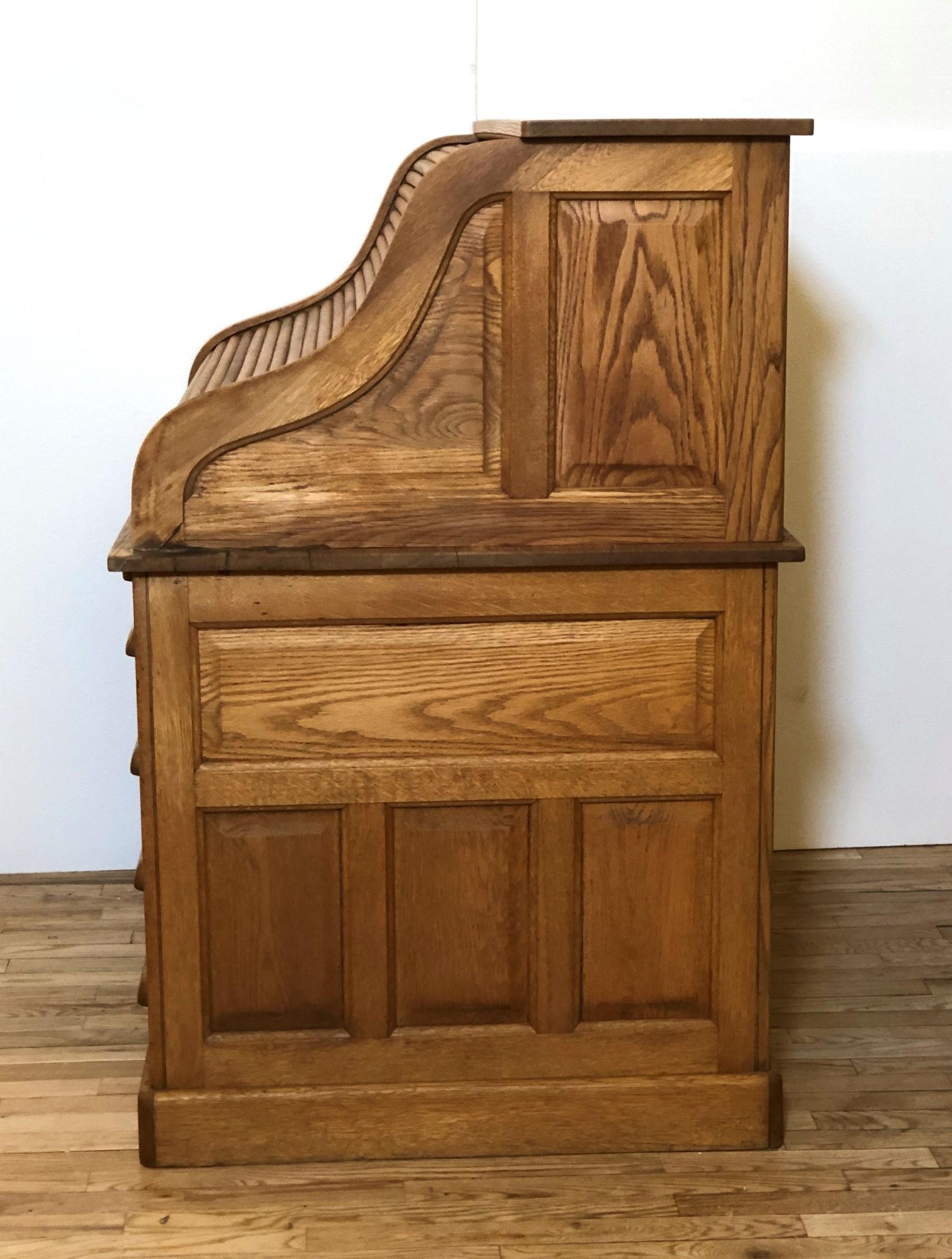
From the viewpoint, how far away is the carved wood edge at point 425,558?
2654 mm

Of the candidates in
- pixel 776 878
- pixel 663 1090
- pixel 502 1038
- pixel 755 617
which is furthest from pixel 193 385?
pixel 776 878

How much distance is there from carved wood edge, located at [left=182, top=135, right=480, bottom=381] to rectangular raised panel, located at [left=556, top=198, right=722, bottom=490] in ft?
2.03

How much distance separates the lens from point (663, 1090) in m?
2.93

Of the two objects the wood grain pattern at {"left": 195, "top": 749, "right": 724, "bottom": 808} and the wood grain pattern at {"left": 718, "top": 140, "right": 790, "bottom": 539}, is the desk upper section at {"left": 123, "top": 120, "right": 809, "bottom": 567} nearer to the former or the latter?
the wood grain pattern at {"left": 718, "top": 140, "right": 790, "bottom": 539}

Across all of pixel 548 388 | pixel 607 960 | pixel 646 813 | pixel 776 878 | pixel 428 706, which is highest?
pixel 548 388

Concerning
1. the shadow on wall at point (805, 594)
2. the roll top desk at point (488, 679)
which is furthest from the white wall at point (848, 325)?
the roll top desk at point (488, 679)

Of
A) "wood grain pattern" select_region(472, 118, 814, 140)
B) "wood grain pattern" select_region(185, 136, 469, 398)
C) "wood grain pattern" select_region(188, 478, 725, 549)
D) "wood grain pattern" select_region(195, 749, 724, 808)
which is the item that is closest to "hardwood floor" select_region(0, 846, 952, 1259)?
"wood grain pattern" select_region(195, 749, 724, 808)

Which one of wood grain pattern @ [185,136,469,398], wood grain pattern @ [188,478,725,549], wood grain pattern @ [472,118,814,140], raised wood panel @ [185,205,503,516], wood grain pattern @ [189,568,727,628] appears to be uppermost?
wood grain pattern @ [472,118,814,140]

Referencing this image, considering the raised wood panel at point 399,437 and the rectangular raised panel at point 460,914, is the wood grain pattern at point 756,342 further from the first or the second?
the rectangular raised panel at point 460,914

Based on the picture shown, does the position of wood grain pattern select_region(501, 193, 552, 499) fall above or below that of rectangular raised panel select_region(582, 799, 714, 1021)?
above

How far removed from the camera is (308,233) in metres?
3.99

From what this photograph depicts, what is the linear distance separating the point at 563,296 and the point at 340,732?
87cm

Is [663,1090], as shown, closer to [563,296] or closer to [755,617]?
[755,617]

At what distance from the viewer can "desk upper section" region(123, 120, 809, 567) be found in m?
2.59
